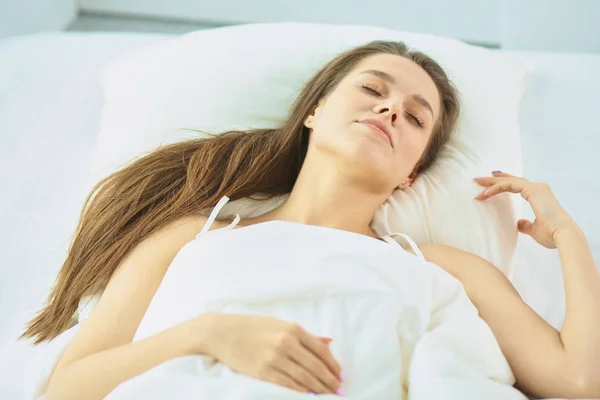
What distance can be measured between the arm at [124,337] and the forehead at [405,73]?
0.44 m

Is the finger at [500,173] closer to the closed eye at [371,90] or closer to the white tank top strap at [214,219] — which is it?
the closed eye at [371,90]

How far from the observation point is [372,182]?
1.32 m

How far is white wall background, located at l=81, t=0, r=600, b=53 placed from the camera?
7.18 ft

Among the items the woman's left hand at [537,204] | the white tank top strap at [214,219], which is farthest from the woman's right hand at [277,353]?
the woman's left hand at [537,204]

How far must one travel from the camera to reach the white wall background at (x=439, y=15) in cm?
219

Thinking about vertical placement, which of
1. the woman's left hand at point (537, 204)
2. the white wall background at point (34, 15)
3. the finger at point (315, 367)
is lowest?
the finger at point (315, 367)

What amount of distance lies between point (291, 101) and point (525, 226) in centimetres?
54

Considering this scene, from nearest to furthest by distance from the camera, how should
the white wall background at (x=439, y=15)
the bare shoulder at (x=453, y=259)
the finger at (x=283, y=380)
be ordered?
the finger at (x=283, y=380)
the bare shoulder at (x=453, y=259)
the white wall background at (x=439, y=15)

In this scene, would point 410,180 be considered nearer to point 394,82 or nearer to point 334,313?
point 394,82

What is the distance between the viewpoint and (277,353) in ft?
3.23

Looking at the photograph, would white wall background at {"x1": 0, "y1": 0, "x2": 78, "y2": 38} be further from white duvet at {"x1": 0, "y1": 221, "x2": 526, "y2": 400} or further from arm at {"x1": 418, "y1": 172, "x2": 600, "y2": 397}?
arm at {"x1": 418, "y1": 172, "x2": 600, "y2": 397}

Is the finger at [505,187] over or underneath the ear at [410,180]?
over

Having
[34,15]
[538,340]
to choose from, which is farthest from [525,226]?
[34,15]

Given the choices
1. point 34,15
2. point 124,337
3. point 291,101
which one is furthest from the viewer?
point 34,15
